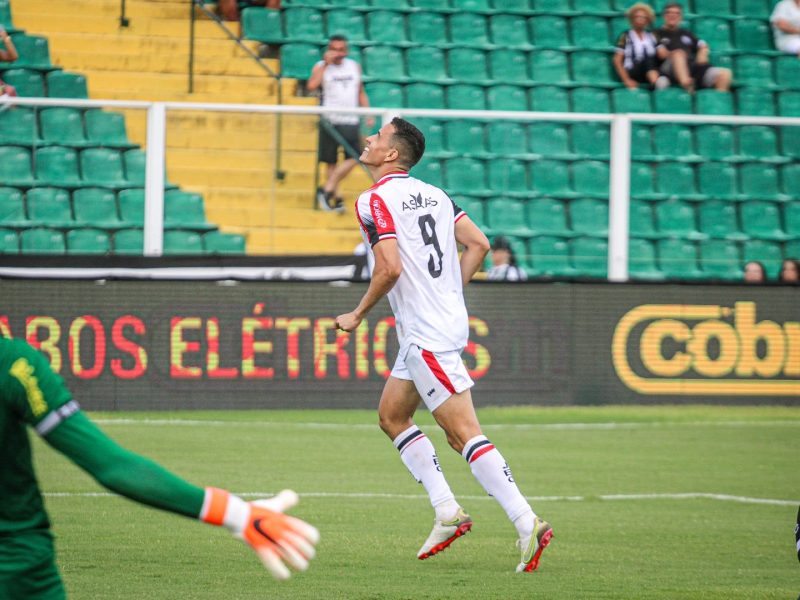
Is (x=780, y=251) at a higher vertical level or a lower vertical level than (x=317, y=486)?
higher

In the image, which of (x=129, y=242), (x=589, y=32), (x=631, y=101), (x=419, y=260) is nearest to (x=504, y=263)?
(x=129, y=242)

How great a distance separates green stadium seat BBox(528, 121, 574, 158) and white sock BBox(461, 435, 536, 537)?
29.3 feet

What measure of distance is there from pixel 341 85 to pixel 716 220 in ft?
15.6

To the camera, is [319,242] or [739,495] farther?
[319,242]

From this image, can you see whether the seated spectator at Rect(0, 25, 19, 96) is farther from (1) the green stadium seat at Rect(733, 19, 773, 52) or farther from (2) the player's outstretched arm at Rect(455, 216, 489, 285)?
(2) the player's outstretched arm at Rect(455, 216, 489, 285)

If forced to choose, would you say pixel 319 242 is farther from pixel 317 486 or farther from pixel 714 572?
pixel 714 572

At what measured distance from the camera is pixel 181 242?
48.0 feet

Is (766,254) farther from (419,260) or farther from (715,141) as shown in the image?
(419,260)

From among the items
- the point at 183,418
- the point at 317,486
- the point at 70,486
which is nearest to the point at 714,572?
the point at 317,486

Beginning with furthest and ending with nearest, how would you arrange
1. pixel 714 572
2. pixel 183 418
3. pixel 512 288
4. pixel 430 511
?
pixel 512 288 → pixel 183 418 → pixel 430 511 → pixel 714 572

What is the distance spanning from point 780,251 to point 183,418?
6.84 metres

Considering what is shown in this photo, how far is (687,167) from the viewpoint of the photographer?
52.0 feet

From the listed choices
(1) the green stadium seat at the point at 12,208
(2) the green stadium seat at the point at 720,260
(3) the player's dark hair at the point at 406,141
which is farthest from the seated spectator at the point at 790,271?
(3) the player's dark hair at the point at 406,141

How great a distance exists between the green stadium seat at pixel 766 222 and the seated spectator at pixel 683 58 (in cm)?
355
